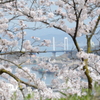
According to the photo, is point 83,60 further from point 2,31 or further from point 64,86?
point 64,86

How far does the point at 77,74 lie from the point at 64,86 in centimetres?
152

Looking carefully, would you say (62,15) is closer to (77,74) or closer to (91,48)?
(91,48)

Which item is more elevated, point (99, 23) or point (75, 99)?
point (99, 23)

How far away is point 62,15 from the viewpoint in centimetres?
294

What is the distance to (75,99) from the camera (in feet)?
2.40

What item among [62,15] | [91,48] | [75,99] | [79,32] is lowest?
[75,99]

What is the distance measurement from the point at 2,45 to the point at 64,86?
159 cm

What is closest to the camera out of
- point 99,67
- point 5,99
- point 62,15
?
point 5,99

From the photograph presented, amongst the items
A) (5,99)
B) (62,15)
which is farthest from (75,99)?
(62,15)

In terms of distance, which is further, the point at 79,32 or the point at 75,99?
the point at 79,32

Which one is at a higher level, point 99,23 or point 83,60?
point 99,23

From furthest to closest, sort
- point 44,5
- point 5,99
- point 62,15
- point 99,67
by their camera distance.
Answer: point 44,5 < point 62,15 < point 99,67 < point 5,99

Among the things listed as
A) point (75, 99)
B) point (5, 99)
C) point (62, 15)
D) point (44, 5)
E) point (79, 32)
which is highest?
point (44, 5)

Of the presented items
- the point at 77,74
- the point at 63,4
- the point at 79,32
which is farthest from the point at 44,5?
the point at 77,74
